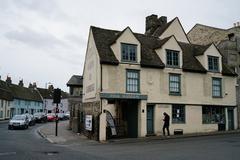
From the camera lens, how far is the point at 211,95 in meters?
29.0

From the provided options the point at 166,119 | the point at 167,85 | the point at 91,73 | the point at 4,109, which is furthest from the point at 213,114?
the point at 4,109

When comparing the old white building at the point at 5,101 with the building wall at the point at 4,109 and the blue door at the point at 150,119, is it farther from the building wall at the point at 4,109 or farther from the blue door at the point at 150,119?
the blue door at the point at 150,119

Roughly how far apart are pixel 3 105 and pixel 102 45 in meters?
42.0

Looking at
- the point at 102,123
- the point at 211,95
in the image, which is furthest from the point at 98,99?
the point at 211,95

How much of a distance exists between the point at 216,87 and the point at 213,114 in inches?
103

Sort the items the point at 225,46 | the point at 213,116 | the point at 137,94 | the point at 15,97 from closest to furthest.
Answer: the point at 137,94 < the point at 213,116 < the point at 225,46 < the point at 15,97

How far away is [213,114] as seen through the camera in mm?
29344

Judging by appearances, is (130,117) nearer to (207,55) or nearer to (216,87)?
(216,87)

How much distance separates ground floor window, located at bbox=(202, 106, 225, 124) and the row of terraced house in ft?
141

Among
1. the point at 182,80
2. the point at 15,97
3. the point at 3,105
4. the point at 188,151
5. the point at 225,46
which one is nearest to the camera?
the point at 188,151

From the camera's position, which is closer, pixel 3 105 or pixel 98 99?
pixel 98 99

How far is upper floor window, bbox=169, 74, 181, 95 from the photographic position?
2690 cm

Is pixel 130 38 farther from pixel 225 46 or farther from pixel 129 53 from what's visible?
pixel 225 46

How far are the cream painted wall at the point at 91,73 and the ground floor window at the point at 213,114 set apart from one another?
10686 mm
